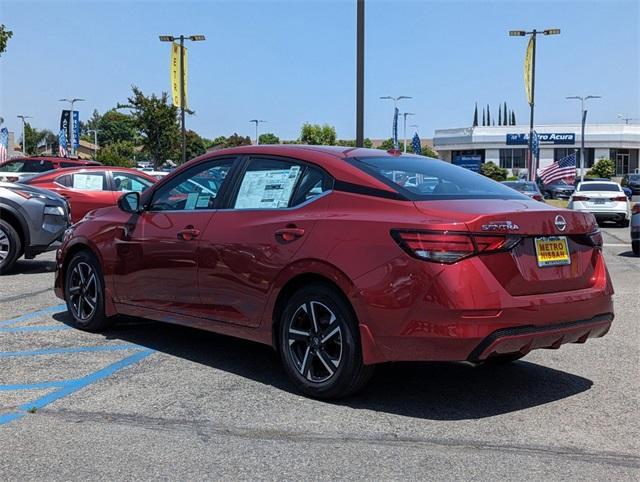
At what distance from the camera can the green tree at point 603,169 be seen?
68625 mm

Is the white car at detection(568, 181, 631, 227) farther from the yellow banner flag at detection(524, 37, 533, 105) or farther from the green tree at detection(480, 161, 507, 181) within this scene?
the green tree at detection(480, 161, 507, 181)

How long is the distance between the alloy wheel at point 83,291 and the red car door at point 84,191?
24.8ft

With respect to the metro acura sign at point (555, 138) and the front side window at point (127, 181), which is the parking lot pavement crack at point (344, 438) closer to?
the front side window at point (127, 181)

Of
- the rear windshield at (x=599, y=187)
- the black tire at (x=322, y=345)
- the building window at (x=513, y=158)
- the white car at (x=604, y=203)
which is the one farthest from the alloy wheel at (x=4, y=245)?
the building window at (x=513, y=158)

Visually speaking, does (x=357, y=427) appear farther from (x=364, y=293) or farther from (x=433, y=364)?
(x=433, y=364)

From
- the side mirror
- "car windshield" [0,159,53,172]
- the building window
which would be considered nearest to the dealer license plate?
the side mirror

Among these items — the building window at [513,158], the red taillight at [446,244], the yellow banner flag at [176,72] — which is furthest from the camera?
the building window at [513,158]

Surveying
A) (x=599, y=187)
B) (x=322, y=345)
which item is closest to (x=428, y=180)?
(x=322, y=345)

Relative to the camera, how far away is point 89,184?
14.4m

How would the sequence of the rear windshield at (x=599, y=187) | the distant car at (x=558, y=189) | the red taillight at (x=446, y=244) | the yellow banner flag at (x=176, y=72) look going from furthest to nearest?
the distant car at (x=558, y=189) < the yellow banner flag at (x=176, y=72) < the rear windshield at (x=599, y=187) < the red taillight at (x=446, y=244)

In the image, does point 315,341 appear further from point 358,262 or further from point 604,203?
point 604,203

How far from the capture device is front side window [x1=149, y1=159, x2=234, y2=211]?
5672 mm

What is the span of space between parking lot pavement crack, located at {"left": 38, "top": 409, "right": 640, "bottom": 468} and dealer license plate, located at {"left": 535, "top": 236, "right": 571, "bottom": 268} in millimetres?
1105

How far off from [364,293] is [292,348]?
774 millimetres
